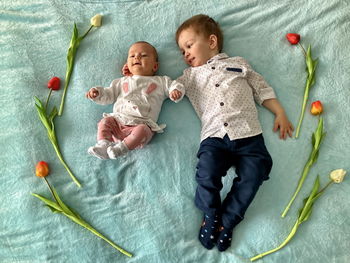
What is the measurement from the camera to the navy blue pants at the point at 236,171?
1197 millimetres

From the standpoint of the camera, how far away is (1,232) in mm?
1239

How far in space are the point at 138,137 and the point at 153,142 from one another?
0.12 meters

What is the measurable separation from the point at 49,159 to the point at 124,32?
0.64m

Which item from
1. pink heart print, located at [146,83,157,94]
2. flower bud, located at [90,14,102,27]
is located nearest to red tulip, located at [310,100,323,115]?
pink heart print, located at [146,83,157,94]

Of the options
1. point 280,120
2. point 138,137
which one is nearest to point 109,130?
point 138,137

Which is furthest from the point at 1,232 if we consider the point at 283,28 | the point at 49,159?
the point at 283,28

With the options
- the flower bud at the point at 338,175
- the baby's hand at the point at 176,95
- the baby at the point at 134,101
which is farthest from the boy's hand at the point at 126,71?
the flower bud at the point at 338,175

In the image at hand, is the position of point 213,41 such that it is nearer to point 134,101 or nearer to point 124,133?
point 134,101

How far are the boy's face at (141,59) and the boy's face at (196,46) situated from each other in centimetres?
15

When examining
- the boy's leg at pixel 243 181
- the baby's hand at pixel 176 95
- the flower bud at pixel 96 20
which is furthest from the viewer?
the flower bud at pixel 96 20

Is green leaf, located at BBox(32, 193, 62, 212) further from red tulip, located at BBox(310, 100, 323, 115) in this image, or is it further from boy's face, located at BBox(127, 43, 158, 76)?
red tulip, located at BBox(310, 100, 323, 115)

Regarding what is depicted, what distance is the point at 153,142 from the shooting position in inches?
53.1

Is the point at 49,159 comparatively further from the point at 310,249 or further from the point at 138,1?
the point at 310,249

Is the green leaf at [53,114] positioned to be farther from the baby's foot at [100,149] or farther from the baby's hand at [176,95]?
the baby's hand at [176,95]
